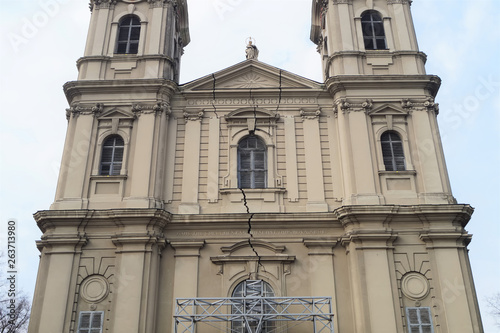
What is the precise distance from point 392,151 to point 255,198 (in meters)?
4.63

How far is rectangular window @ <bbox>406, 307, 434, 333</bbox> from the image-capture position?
13.9 metres

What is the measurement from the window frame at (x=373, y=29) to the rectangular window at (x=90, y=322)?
41.7 ft

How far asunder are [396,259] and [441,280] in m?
1.29

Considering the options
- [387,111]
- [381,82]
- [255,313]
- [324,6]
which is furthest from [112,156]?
[324,6]

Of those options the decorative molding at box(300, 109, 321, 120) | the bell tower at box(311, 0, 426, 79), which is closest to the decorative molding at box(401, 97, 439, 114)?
the bell tower at box(311, 0, 426, 79)

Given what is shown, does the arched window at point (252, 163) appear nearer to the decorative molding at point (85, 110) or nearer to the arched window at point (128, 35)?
the decorative molding at point (85, 110)

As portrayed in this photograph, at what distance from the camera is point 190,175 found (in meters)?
16.5

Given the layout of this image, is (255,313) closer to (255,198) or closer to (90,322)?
(255,198)

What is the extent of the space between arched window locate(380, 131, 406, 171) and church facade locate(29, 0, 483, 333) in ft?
0.13

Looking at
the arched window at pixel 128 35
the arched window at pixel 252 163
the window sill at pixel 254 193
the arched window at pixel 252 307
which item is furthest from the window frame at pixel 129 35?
the arched window at pixel 252 307

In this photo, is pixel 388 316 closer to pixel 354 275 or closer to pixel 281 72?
Result: pixel 354 275

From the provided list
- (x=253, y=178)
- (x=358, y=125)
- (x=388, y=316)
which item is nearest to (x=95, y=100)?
(x=253, y=178)

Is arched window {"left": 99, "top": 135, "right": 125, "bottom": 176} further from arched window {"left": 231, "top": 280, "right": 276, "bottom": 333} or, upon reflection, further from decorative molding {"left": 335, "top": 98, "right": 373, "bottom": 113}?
decorative molding {"left": 335, "top": 98, "right": 373, "bottom": 113}

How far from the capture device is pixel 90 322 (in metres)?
14.2
